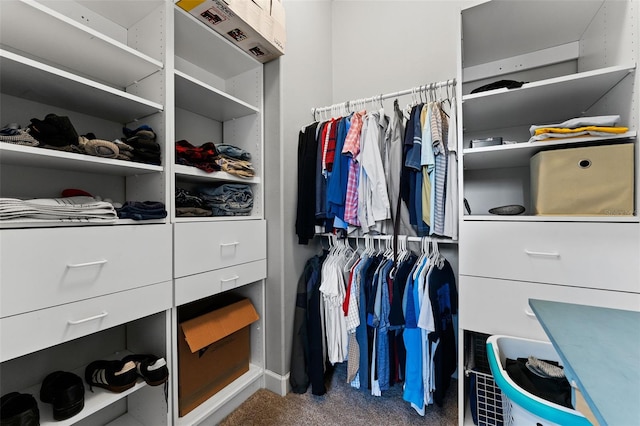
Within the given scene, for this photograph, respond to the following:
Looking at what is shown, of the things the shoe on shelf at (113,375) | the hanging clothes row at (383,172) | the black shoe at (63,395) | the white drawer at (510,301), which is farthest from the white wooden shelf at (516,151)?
the black shoe at (63,395)

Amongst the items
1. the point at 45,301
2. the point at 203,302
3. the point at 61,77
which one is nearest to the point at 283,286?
the point at 203,302

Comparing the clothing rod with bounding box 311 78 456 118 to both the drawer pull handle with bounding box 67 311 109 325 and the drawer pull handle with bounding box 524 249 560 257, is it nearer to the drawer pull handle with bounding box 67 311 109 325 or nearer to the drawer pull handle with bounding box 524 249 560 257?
the drawer pull handle with bounding box 524 249 560 257

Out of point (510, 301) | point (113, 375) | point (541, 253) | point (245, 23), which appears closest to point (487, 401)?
point (510, 301)

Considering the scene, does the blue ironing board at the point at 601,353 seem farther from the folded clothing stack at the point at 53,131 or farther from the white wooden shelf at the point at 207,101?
the white wooden shelf at the point at 207,101

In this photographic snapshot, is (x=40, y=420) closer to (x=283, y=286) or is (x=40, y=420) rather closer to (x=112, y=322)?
(x=112, y=322)

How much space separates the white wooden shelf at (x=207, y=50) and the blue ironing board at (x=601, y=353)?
178 centimetres

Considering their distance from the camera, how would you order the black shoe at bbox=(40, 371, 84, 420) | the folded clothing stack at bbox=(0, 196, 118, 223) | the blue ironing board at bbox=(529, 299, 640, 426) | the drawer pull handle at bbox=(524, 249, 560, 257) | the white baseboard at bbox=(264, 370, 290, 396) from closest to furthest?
the blue ironing board at bbox=(529, 299, 640, 426)
the folded clothing stack at bbox=(0, 196, 118, 223)
the black shoe at bbox=(40, 371, 84, 420)
the drawer pull handle at bbox=(524, 249, 560, 257)
the white baseboard at bbox=(264, 370, 290, 396)

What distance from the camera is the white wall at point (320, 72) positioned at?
1.63m

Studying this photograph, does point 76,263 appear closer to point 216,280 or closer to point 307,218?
point 216,280

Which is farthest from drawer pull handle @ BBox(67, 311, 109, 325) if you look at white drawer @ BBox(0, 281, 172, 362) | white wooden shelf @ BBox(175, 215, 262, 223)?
white wooden shelf @ BBox(175, 215, 262, 223)

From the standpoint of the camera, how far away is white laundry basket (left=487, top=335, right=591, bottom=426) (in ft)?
2.27

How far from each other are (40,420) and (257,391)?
3.31 feet

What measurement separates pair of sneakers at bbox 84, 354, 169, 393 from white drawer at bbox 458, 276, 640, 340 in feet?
4.37

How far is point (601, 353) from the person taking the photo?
0.53 metres
